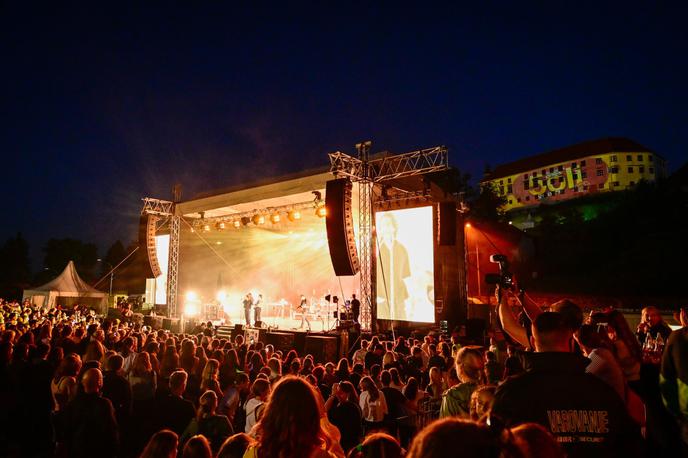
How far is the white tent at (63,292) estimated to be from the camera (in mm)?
24844

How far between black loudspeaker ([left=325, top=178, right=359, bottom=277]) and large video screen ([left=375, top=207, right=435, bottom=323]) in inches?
160

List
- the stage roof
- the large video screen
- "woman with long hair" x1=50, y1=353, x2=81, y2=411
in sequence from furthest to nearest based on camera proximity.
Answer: the stage roof → the large video screen → "woman with long hair" x1=50, y1=353, x2=81, y2=411

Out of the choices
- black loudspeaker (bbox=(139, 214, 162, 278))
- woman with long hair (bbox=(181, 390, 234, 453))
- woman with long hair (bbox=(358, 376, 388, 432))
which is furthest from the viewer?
black loudspeaker (bbox=(139, 214, 162, 278))

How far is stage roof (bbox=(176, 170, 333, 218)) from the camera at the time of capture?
16130mm

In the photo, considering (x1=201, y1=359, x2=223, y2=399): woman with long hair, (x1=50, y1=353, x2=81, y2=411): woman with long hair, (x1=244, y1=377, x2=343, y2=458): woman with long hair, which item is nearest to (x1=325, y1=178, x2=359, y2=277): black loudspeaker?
(x1=201, y1=359, x2=223, y2=399): woman with long hair

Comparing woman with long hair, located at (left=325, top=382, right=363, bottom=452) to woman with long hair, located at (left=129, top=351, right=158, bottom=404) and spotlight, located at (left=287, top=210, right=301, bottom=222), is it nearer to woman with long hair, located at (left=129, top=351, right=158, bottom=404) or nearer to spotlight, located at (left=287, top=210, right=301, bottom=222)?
woman with long hair, located at (left=129, top=351, right=158, bottom=404)

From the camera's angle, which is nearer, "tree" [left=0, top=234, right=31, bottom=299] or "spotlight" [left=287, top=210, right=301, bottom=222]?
"spotlight" [left=287, top=210, right=301, bottom=222]

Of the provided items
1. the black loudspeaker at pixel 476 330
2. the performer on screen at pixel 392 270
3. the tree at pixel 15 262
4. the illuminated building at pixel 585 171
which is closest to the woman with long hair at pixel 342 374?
the black loudspeaker at pixel 476 330

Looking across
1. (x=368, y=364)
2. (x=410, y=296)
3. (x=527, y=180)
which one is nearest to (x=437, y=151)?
(x=410, y=296)

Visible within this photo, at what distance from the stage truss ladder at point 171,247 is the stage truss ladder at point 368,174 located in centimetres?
1015

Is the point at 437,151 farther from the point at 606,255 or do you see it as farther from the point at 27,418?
the point at 606,255

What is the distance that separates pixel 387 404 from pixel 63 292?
1032 inches

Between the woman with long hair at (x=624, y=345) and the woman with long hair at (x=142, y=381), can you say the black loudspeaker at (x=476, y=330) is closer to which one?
the woman with long hair at (x=624, y=345)

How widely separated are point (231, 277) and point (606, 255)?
25.6m
